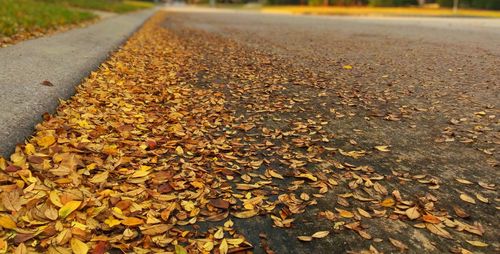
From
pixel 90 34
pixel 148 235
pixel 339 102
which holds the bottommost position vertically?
pixel 148 235

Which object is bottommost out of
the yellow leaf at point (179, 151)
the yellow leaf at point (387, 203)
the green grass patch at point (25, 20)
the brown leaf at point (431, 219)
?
the brown leaf at point (431, 219)

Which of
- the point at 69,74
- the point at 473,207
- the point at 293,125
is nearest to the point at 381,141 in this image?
the point at 293,125

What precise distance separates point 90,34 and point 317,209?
8.69 m

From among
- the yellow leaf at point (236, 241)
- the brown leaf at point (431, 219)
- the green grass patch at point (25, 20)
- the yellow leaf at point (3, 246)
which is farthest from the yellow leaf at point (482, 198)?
the green grass patch at point (25, 20)

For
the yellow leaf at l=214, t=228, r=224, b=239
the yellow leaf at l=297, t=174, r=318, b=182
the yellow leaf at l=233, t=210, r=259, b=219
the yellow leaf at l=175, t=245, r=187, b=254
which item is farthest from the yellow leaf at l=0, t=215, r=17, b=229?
the yellow leaf at l=297, t=174, r=318, b=182

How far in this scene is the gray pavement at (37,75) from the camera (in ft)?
10.7

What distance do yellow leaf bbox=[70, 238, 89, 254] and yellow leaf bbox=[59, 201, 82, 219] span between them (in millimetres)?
261

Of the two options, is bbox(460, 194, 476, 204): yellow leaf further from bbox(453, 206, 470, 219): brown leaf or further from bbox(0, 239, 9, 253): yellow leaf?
bbox(0, 239, 9, 253): yellow leaf

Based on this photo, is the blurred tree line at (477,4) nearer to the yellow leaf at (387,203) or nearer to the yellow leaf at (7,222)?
the yellow leaf at (387,203)

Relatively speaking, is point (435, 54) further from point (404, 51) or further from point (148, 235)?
point (148, 235)

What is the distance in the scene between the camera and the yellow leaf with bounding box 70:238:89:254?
2.04 m

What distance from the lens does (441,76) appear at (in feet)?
20.5

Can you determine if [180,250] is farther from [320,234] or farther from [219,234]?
[320,234]

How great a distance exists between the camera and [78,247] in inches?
81.3
